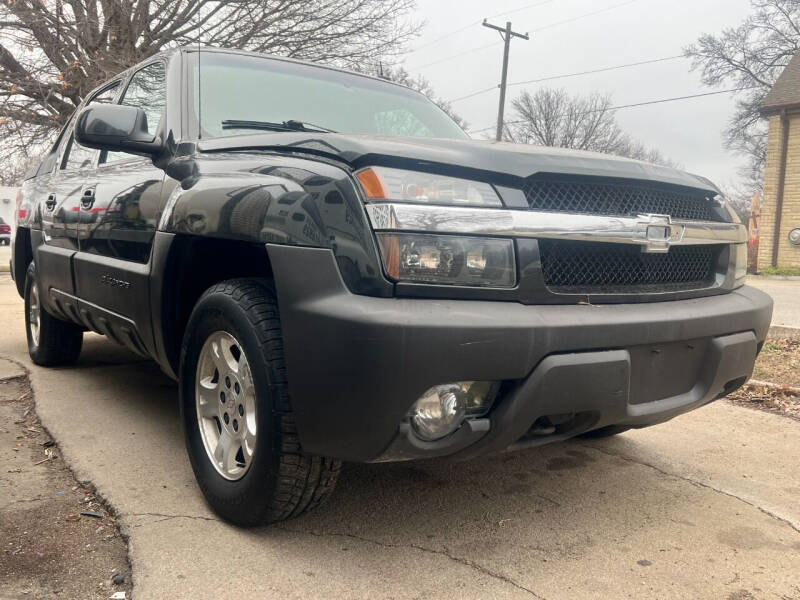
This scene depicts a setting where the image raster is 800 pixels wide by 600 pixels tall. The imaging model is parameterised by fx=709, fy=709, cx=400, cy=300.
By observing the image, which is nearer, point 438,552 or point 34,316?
point 438,552

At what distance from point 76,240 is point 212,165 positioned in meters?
1.48

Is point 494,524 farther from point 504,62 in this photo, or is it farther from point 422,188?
point 504,62

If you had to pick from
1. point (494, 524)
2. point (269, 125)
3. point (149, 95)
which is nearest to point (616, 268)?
point (494, 524)

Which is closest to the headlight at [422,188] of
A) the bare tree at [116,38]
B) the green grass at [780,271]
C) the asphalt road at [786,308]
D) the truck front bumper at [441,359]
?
the truck front bumper at [441,359]

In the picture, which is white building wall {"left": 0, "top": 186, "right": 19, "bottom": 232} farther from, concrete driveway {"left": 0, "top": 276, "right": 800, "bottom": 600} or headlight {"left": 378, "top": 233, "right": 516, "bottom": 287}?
headlight {"left": 378, "top": 233, "right": 516, "bottom": 287}

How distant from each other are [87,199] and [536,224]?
2.46m

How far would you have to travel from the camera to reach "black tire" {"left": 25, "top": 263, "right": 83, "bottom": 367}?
4535mm

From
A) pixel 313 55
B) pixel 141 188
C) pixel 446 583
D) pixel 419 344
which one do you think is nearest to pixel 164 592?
pixel 446 583

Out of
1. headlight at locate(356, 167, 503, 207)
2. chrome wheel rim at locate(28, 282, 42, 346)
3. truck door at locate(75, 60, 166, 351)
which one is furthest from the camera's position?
chrome wheel rim at locate(28, 282, 42, 346)

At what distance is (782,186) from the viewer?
1862 cm

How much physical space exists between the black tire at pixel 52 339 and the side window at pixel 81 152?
71 centimetres

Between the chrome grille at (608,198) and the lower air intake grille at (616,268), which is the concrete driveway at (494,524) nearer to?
the lower air intake grille at (616,268)

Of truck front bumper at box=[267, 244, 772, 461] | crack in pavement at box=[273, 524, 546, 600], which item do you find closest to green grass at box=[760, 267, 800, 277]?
truck front bumper at box=[267, 244, 772, 461]

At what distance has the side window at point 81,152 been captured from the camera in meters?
3.94
